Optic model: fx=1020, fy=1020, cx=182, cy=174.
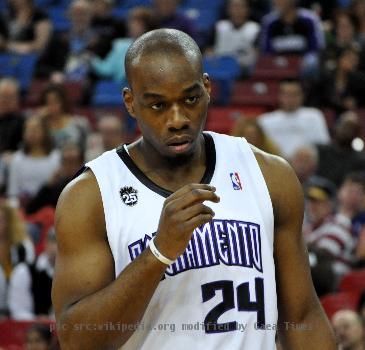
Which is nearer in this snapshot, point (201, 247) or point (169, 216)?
point (169, 216)

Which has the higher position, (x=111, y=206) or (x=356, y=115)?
(x=356, y=115)

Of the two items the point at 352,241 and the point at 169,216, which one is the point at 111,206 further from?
the point at 352,241

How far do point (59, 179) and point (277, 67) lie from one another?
311 cm

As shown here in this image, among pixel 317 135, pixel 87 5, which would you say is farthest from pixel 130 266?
pixel 87 5

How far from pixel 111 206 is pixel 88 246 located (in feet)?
0.51

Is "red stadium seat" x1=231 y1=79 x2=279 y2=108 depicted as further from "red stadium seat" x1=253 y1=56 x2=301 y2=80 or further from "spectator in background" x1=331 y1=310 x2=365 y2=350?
"spectator in background" x1=331 y1=310 x2=365 y2=350

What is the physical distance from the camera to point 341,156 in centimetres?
938

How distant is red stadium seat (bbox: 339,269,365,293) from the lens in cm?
744

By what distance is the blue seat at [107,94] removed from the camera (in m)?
11.4

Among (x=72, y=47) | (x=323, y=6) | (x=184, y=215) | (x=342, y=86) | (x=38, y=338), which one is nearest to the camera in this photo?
(x=184, y=215)

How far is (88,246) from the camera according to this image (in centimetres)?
334

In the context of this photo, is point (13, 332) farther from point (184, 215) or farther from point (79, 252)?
point (184, 215)

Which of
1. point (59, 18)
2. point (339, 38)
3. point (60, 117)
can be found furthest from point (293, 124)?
point (59, 18)

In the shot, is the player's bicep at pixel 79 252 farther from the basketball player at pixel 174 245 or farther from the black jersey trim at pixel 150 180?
the black jersey trim at pixel 150 180
